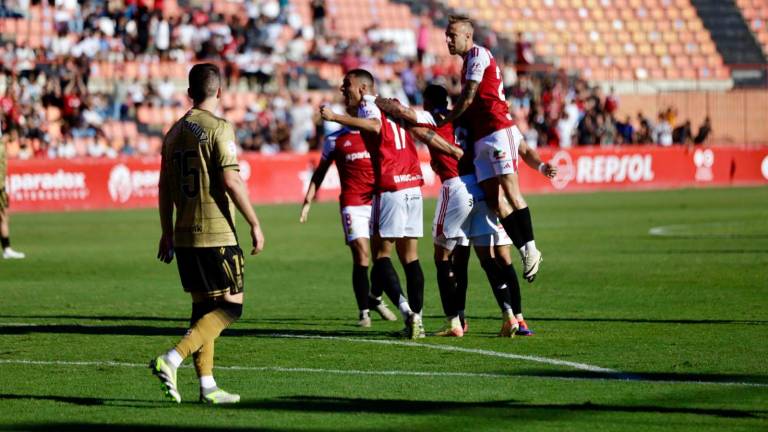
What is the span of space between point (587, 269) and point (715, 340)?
22.2 feet

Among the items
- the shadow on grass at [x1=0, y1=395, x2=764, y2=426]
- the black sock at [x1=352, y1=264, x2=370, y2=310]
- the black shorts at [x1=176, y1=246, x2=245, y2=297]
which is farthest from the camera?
the black sock at [x1=352, y1=264, x2=370, y2=310]

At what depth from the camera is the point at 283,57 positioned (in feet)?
128

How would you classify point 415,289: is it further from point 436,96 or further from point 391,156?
point 436,96

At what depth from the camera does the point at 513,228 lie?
10750 millimetres

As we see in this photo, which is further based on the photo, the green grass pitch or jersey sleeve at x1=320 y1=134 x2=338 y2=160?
jersey sleeve at x1=320 y1=134 x2=338 y2=160

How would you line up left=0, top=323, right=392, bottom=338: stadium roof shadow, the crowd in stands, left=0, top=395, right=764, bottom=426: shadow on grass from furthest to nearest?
the crowd in stands → left=0, top=323, right=392, bottom=338: stadium roof shadow → left=0, top=395, right=764, bottom=426: shadow on grass

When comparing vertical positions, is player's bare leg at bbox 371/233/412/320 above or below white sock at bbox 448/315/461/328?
above

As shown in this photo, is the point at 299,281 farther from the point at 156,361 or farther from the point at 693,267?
the point at 156,361

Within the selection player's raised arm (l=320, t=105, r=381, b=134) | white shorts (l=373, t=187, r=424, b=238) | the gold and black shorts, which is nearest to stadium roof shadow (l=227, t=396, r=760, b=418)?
player's raised arm (l=320, t=105, r=381, b=134)

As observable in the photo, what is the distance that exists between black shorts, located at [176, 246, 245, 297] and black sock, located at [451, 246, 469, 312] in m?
3.39

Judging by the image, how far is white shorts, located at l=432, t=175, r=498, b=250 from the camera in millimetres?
10984

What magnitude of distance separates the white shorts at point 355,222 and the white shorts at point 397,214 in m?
0.87

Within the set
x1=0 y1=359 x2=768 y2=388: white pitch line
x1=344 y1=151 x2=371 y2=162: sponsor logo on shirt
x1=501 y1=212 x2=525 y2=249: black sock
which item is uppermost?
x1=344 y1=151 x2=371 y2=162: sponsor logo on shirt

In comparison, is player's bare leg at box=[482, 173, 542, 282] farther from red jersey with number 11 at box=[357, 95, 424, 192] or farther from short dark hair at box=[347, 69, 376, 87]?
short dark hair at box=[347, 69, 376, 87]
